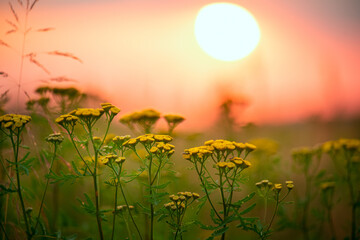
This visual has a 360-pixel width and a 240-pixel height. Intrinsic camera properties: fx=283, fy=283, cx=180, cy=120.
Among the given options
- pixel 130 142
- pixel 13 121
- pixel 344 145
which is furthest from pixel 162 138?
pixel 344 145

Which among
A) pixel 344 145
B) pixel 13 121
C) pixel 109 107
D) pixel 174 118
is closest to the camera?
pixel 13 121

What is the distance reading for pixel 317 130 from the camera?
9516 mm

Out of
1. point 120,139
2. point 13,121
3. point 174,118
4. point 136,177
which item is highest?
point 174,118

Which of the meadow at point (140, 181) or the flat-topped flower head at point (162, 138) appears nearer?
the meadow at point (140, 181)

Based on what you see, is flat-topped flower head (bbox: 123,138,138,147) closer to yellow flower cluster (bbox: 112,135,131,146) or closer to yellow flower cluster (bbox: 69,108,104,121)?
yellow flower cluster (bbox: 112,135,131,146)

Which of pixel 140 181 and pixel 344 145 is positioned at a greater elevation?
pixel 344 145

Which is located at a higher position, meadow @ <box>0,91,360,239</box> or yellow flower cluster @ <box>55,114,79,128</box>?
yellow flower cluster @ <box>55,114,79,128</box>

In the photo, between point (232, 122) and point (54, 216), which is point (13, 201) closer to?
point (54, 216)

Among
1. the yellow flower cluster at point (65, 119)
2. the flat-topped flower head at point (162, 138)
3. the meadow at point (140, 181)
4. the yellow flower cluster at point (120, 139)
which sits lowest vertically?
the meadow at point (140, 181)

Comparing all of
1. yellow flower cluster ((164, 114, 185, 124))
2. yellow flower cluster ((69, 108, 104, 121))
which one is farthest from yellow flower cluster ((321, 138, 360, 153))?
yellow flower cluster ((69, 108, 104, 121))

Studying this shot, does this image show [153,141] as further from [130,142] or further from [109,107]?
[109,107]

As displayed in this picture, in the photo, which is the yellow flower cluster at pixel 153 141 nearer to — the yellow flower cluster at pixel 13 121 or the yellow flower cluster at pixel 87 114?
the yellow flower cluster at pixel 87 114

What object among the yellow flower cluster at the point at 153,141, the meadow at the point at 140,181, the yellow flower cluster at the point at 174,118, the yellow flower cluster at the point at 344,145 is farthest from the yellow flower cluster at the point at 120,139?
the yellow flower cluster at the point at 344,145

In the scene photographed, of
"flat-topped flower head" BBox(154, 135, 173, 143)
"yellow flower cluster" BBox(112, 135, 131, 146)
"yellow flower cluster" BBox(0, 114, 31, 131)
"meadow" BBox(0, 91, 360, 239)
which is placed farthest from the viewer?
"yellow flower cluster" BBox(112, 135, 131, 146)
